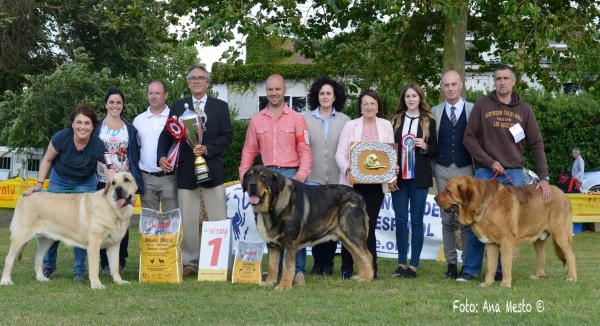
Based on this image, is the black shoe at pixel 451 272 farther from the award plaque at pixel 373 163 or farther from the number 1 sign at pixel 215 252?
the number 1 sign at pixel 215 252

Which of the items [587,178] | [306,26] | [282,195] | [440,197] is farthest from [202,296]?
[587,178]

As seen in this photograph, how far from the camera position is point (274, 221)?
634 cm

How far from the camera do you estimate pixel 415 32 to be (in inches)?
494

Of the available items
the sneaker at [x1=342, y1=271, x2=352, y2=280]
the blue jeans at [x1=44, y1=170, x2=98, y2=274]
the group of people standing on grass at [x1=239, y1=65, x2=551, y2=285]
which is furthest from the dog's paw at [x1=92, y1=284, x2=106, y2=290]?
the sneaker at [x1=342, y1=271, x2=352, y2=280]

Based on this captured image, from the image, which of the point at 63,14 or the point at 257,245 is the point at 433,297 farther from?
the point at 63,14

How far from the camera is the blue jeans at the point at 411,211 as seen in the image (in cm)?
688

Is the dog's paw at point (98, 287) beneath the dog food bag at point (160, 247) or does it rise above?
beneath

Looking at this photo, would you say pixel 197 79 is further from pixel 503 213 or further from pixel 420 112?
pixel 503 213

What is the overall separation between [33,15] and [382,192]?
17.7 meters

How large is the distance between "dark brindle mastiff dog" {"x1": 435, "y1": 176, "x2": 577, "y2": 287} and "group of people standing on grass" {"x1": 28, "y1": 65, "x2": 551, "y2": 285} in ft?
0.77

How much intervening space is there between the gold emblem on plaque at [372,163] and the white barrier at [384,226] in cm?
346

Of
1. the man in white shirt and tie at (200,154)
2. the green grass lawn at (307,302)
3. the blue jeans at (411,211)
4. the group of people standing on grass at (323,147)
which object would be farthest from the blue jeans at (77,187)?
the blue jeans at (411,211)

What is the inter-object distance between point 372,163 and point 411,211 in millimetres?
783

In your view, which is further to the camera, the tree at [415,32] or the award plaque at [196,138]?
the tree at [415,32]
